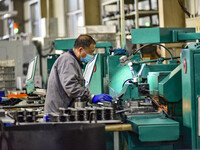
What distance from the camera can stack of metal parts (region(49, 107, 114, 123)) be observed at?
2676 millimetres

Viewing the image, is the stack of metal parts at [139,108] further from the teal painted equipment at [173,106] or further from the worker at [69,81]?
the worker at [69,81]

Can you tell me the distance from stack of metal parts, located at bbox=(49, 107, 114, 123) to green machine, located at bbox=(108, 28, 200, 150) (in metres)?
0.17

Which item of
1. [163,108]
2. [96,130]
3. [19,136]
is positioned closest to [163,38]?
[163,108]

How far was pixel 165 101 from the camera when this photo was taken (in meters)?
3.04

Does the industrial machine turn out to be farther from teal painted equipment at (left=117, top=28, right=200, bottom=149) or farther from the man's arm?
the man's arm

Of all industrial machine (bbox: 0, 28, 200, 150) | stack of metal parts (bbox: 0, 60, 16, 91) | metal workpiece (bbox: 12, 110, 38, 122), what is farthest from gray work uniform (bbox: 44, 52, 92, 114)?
stack of metal parts (bbox: 0, 60, 16, 91)

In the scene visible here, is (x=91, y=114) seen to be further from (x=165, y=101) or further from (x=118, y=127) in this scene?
(x=165, y=101)

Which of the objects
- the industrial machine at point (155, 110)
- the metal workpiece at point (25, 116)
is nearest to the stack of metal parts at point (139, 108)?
the industrial machine at point (155, 110)

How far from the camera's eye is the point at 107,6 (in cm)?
914

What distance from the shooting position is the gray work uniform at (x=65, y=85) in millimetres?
3232

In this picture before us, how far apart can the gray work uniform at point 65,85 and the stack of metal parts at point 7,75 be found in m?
4.74

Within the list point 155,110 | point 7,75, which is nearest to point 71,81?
point 155,110

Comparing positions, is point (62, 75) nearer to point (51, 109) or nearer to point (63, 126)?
point (51, 109)

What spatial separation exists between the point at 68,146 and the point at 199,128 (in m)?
0.82
